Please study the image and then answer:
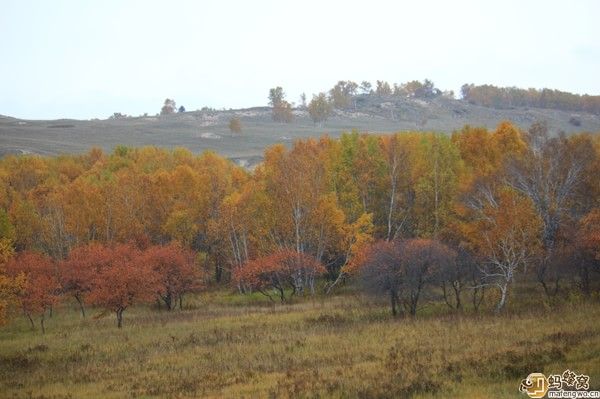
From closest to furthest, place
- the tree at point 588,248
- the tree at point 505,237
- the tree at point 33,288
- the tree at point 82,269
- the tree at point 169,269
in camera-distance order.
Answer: the tree at point 588,248
the tree at point 505,237
the tree at point 33,288
the tree at point 169,269
the tree at point 82,269

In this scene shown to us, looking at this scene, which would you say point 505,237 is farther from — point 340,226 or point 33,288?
point 33,288

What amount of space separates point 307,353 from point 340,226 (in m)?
25.3

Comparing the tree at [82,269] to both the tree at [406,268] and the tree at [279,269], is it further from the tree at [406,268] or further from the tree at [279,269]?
the tree at [406,268]

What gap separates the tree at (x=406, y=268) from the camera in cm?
3784

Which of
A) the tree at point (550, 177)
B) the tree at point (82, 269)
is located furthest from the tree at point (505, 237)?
the tree at point (82, 269)

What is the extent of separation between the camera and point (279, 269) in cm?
5078

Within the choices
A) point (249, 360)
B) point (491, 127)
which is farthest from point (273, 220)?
point (491, 127)

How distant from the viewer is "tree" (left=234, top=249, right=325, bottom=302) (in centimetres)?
5084

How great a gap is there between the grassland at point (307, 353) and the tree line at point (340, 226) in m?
2.95

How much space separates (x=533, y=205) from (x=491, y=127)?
161m

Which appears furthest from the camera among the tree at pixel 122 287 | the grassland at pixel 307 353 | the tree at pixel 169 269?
the tree at pixel 169 269

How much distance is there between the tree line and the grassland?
2.95 m

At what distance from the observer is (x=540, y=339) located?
26.5 metres

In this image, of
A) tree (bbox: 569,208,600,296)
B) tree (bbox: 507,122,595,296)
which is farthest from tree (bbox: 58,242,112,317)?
tree (bbox: 569,208,600,296)
